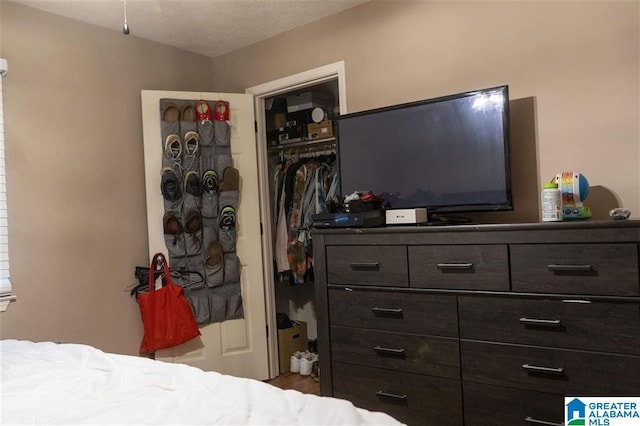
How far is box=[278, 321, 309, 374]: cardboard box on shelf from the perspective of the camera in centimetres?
371

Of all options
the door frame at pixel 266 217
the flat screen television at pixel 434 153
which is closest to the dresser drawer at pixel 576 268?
the flat screen television at pixel 434 153

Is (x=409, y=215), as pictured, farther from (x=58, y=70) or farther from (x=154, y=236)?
(x=58, y=70)

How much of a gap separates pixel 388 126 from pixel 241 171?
128 cm

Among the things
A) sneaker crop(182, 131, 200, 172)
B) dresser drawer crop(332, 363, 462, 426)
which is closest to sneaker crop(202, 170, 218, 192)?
sneaker crop(182, 131, 200, 172)

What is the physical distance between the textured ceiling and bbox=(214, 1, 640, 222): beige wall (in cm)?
27

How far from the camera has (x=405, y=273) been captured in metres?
2.23

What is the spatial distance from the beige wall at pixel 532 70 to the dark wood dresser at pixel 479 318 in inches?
21.1

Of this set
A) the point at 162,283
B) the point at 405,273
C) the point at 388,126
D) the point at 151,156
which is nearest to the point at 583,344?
the point at 405,273

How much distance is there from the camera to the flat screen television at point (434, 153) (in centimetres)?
227

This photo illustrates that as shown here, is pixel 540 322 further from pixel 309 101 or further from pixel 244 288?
pixel 309 101

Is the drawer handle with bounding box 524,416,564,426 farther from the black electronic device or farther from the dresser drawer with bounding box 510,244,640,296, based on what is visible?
the black electronic device

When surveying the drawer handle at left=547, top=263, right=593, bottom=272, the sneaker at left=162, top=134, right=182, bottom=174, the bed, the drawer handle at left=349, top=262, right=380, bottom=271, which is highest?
the sneaker at left=162, top=134, right=182, bottom=174

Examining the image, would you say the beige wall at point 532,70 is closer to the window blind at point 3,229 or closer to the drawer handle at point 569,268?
the drawer handle at point 569,268

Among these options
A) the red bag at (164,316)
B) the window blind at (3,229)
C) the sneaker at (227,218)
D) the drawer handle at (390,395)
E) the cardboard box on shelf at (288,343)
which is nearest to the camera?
the drawer handle at (390,395)
